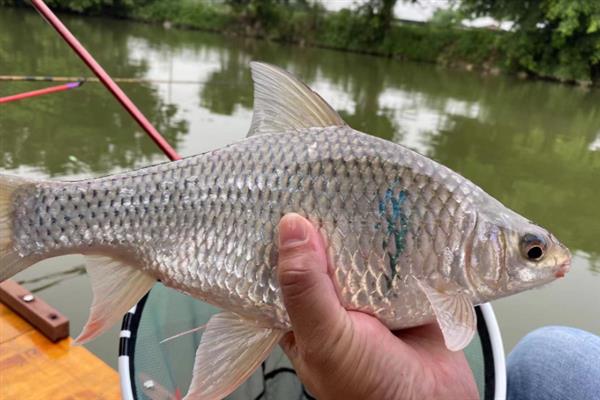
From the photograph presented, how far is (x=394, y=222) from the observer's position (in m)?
0.99

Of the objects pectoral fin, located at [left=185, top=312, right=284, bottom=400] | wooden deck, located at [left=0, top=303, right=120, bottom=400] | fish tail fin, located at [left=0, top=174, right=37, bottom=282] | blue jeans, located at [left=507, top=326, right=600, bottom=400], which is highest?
fish tail fin, located at [left=0, top=174, right=37, bottom=282]

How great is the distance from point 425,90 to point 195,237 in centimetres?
1476

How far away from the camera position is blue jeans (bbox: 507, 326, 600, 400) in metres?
1.65

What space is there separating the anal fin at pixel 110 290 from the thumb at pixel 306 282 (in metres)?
0.33

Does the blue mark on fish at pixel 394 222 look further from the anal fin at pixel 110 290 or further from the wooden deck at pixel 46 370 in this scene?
the wooden deck at pixel 46 370

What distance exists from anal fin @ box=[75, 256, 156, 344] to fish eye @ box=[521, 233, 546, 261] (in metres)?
0.75

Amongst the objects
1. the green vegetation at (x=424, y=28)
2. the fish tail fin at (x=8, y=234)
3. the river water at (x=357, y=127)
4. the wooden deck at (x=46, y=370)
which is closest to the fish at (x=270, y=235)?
the fish tail fin at (x=8, y=234)

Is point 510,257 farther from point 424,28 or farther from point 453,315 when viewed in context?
point 424,28

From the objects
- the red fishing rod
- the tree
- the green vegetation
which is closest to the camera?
the red fishing rod

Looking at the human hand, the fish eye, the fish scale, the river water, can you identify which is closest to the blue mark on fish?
the fish scale

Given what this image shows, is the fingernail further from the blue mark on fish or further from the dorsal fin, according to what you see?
the dorsal fin

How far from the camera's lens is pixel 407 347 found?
108 cm

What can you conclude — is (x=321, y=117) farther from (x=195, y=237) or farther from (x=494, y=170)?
(x=494, y=170)

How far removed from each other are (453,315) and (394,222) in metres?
0.20
